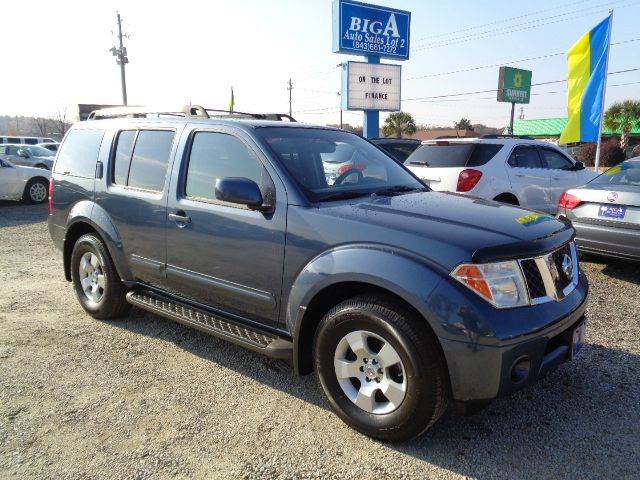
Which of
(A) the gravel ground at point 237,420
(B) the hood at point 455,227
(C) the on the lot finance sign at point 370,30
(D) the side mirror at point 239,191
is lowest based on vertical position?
(A) the gravel ground at point 237,420

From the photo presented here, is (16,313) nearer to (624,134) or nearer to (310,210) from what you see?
(310,210)

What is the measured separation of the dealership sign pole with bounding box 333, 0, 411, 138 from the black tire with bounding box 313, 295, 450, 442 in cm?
1412

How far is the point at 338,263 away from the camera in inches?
113

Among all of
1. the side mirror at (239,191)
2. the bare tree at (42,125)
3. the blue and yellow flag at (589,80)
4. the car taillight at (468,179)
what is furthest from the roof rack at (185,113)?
the bare tree at (42,125)

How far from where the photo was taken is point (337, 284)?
2930mm

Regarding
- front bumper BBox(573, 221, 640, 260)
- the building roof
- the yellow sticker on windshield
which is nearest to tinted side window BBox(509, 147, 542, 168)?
front bumper BBox(573, 221, 640, 260)

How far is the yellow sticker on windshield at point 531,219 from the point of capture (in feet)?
9.95

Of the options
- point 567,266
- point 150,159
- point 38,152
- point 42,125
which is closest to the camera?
point 567,266

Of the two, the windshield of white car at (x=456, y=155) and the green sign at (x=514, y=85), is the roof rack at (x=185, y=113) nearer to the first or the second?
the windshield of white car at (x=456, y=155)

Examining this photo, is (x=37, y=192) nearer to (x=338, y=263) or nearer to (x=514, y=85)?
(x=338, y=263)

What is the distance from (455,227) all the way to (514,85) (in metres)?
36.4

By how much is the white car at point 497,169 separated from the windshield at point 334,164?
3586 millimetres

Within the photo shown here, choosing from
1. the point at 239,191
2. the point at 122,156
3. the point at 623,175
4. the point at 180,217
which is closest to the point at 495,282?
the point at 239,191

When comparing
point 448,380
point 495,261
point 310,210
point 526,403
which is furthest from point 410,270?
point 526,403
